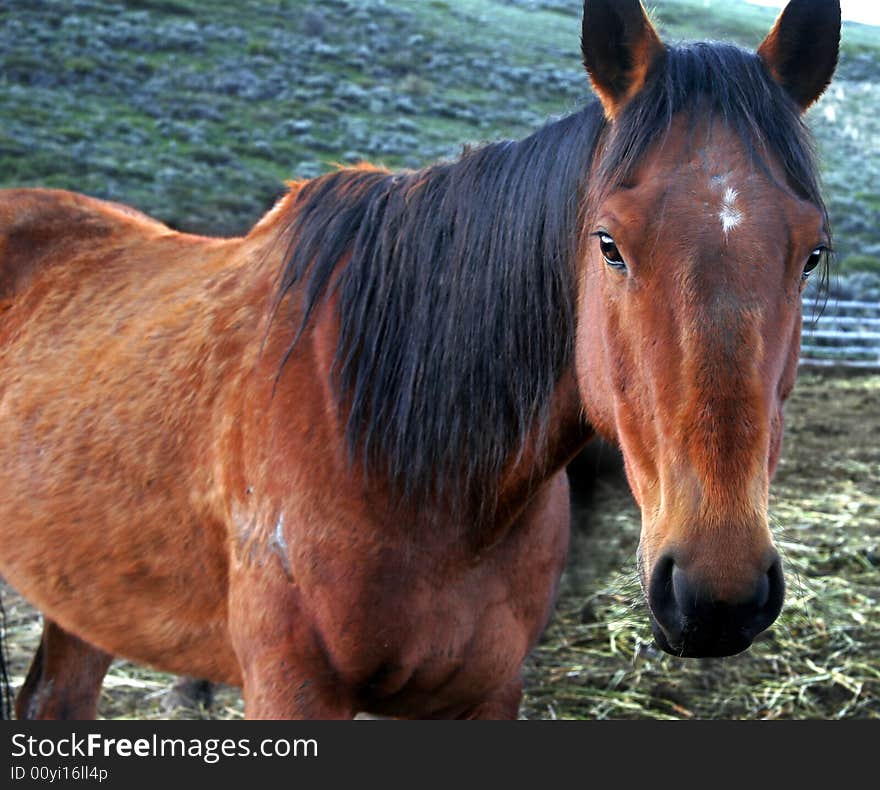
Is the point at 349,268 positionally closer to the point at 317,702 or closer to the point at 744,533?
the point at 317,702

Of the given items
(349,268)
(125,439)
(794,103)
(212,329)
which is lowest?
(125,439)

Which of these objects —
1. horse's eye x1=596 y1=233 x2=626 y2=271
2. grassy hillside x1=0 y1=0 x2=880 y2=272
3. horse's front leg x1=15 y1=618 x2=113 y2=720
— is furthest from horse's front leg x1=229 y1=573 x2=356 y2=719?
grassy hillside x1=0 y1=0 x2=880 y2=272

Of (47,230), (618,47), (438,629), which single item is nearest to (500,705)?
(438,629)

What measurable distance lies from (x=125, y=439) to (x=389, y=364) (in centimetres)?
90

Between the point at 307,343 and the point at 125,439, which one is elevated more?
the point at 307,343

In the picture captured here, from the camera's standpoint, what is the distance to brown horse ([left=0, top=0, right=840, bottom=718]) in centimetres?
161

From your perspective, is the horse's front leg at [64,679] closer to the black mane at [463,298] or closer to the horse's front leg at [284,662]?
the horse's front leg at [284,662]

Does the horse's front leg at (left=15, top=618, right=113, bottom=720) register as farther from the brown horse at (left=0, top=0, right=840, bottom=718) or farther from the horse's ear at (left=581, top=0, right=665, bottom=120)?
the horse's ear at (left=581, top=0, right=665, bottom=120)

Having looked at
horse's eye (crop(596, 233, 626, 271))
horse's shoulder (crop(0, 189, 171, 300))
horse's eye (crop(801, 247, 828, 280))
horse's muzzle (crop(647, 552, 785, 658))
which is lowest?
horse's shoulder (crop(0, 189, 171, 300))

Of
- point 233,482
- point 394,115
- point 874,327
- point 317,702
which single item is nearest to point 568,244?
Answer: point 233,482

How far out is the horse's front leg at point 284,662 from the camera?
7.35 ft

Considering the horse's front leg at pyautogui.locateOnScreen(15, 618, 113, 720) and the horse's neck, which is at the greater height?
the horse's neck

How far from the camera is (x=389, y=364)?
7.59 ft

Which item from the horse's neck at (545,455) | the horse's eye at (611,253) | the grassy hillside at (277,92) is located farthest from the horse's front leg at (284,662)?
the grassy hillside at (277,92)
